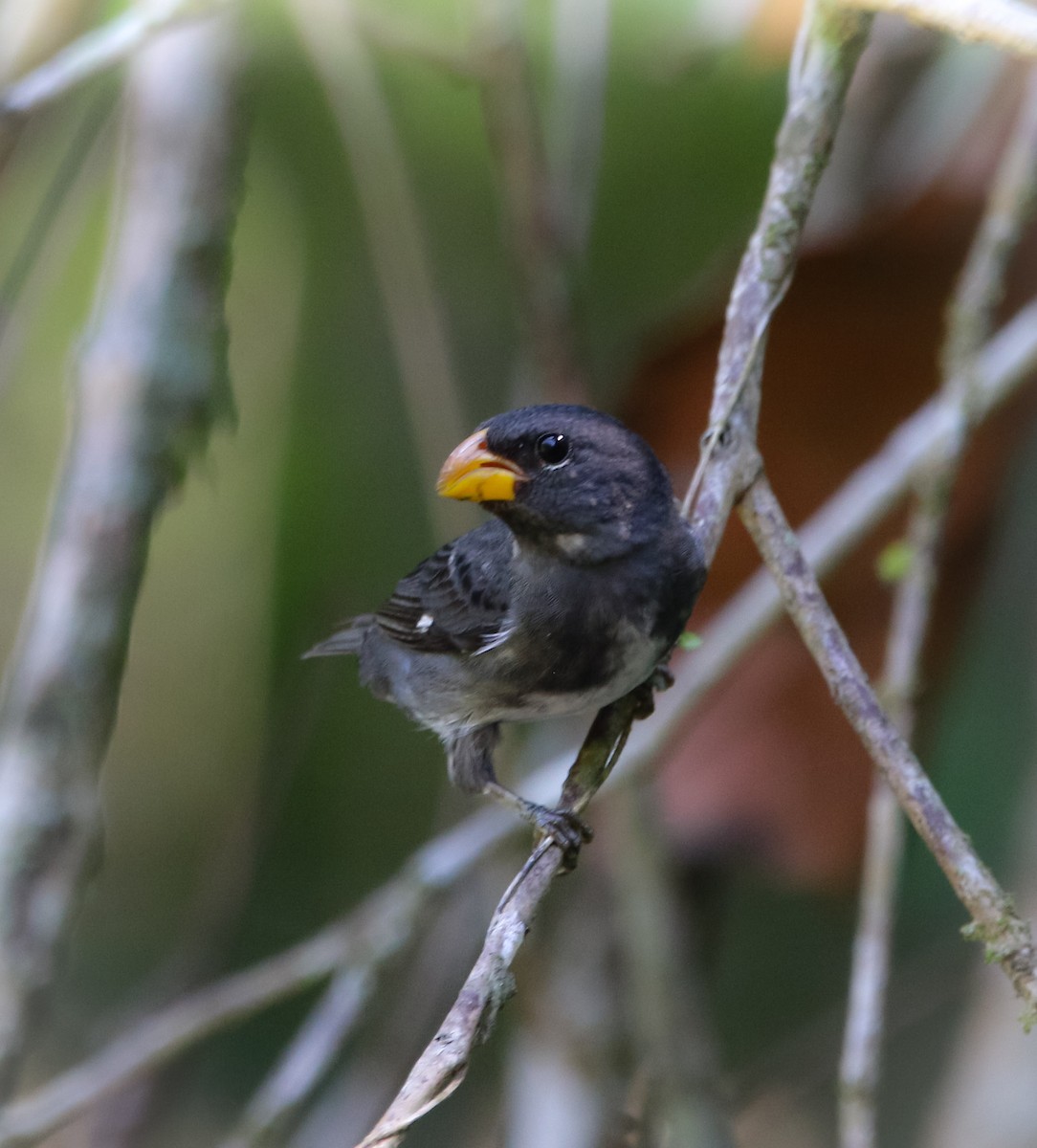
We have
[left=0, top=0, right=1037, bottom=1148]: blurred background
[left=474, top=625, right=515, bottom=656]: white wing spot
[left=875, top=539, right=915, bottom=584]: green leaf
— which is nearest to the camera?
[left=474, top=625, right=515, bottom=656]: white wing spot

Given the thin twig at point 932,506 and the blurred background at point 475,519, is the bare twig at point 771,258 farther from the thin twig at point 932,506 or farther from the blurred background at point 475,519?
the blurred background at point 475,519

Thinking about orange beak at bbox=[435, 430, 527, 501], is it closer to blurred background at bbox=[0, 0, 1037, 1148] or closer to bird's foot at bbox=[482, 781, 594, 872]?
bird's foot at bbox=[482, 781, 594, 872]

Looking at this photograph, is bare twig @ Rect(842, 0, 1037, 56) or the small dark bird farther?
the small dark bird

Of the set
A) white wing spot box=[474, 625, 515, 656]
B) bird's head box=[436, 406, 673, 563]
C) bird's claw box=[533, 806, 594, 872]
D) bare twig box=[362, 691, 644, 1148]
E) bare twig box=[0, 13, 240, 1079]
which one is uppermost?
bare twig box=[0, 13, 240, 1079]

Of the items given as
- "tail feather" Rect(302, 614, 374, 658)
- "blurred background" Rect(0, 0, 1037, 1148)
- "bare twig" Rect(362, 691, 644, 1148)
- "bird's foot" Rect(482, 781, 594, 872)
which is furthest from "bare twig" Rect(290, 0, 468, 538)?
"bare twig" Rect(362, 691, 644, 1148)

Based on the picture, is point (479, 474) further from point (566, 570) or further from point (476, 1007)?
point (476, 1007)

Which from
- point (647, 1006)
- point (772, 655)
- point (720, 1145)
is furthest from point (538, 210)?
point (720, 1145)

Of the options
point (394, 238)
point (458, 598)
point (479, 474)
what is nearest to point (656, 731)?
point (458, 598)
